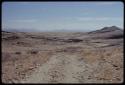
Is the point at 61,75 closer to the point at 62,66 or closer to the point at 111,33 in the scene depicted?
the point at 62,66

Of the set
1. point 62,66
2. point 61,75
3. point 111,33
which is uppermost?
point 61,75

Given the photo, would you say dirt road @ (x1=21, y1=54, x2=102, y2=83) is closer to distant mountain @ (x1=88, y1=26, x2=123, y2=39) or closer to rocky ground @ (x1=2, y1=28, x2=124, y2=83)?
rocky ground @ (x1=2, y1=28, x2=124, y2=83)

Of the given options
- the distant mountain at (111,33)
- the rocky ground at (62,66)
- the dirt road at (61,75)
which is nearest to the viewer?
the dirt road at (61,75)

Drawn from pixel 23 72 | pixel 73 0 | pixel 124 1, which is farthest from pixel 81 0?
pixel 23 72

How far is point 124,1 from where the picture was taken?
534 cm

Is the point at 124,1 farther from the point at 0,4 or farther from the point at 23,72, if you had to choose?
the point at 23,72

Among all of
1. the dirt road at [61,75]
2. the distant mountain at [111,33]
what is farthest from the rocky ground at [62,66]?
the distant mountain at [111,33]

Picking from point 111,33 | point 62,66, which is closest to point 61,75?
point 62,66

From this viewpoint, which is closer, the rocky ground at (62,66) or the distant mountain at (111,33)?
the rocky ground at (62,66)

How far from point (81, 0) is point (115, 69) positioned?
26.8 ft

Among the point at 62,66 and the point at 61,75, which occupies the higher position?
the point at 61,75

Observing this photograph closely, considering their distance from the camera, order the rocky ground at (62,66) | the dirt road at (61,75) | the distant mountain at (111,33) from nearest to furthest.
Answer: the dirt road at (61,75)
the rocky ground at (62,66)
the distant mountain at (111,33)

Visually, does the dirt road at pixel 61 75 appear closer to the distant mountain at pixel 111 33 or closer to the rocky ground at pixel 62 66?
the rocky ground at pixel 62 66

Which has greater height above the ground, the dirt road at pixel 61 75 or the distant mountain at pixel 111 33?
the dirt road at pixel 61 75
